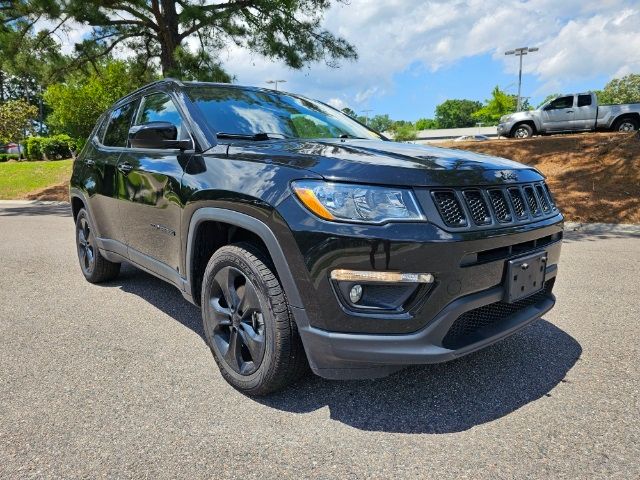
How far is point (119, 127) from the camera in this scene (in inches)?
162

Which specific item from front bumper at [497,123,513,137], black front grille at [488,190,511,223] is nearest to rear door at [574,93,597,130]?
front bumper at [497,123,513,137]

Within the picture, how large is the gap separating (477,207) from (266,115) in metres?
1.66

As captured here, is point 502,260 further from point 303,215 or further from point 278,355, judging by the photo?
point 278,355

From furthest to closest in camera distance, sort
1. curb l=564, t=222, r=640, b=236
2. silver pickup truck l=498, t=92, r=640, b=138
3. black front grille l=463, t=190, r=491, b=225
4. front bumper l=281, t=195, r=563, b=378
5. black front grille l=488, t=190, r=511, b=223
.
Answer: silver pickup truck l=498, t=92, r=640, b=138, curb l=564, t=222, r=640, b=236, black front grille l=488, t=190, r=511, b=223, black front grille l=463, t=190, r=491, b=225, front bumper l=281, t=195, r=563, b=378

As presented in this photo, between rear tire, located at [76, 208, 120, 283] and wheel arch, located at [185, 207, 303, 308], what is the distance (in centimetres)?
196

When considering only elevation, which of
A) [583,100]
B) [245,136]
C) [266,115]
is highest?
[583,100]

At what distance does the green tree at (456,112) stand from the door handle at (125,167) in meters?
114

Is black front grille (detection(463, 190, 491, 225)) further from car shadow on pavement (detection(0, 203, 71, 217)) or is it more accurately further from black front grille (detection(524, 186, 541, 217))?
car shadow on pavement (detection(0, 203, 71, 217))

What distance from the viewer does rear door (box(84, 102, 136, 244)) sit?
3809 millimetres

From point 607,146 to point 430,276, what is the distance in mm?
11476

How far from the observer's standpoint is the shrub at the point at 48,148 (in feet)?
91.9

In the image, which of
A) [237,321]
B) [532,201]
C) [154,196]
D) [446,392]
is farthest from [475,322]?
[154,196]

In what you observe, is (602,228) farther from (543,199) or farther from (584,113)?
(584,113)

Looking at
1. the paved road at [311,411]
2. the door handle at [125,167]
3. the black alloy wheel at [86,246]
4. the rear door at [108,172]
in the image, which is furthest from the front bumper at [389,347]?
the black alloy wheel at [86,246]
